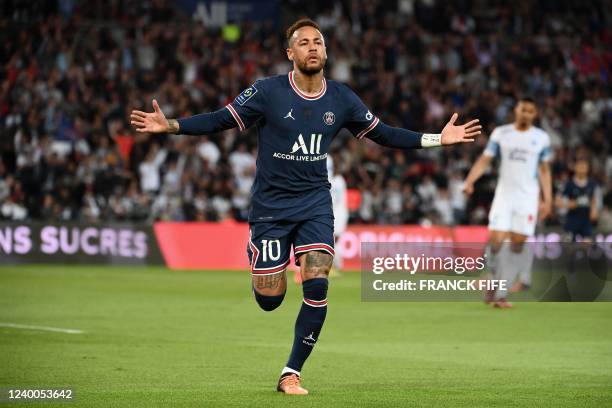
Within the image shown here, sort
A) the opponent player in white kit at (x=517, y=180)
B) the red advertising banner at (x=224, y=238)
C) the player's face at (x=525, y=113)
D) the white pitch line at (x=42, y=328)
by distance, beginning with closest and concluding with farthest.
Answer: the white pitch line at (x=42, y=328), the player's face at (x=525, y=113), the opponent player in white kit at (x=517, y=180), the red advertising banner at (x=224, y=238)

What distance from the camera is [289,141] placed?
8930mm

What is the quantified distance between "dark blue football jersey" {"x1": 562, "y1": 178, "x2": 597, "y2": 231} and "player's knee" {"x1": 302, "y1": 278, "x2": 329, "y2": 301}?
46.2 feet

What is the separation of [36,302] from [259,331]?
14.5ft

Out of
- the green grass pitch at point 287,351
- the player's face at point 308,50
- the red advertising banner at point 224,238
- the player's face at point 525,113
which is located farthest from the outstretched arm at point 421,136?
the red advertising banner at point 224,238

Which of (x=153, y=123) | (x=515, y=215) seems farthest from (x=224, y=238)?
(x=153, y=123)

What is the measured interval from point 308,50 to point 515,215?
8.02 metres

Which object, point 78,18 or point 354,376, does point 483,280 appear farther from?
point 78,18

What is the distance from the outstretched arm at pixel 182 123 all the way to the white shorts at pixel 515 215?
8.02 metres

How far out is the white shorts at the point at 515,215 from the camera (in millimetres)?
→ 16203

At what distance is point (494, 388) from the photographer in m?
8.91

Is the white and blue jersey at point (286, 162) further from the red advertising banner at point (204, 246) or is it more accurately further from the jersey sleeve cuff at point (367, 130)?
the red advertising banner at point (204, 246)

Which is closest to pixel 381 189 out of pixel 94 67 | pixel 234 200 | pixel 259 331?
pixel 234 200

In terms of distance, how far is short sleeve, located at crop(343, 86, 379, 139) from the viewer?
917 centimetres

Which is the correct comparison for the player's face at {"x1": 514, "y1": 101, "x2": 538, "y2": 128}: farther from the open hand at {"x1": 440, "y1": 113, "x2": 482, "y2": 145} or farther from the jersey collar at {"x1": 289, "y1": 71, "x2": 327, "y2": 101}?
the jersey collar at {"x1": 289, "y1": 71, "x2": 327, "y2": 101}
